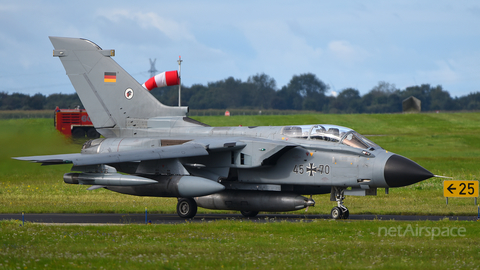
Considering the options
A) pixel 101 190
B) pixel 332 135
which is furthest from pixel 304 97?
pixel 332 135

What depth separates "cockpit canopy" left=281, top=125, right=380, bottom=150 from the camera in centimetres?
1730

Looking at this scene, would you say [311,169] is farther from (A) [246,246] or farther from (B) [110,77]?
(B) [110,77]

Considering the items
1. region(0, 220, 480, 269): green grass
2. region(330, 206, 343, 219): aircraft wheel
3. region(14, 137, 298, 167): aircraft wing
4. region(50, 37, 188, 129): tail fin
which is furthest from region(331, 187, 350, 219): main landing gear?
region(50, 37, 188, 129): tail fin

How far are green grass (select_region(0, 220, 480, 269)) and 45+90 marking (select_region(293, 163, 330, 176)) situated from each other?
2.21 meters

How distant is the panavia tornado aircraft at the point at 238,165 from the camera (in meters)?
17.1

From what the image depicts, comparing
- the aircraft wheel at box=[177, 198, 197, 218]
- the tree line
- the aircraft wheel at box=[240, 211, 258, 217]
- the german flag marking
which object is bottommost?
the aircraft wheel at box=[240, 211, 258, 217]

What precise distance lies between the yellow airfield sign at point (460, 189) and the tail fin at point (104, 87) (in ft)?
34.2

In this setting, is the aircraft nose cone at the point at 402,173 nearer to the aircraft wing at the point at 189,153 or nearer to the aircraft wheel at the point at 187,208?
the aircraft wing at the point at 189,153

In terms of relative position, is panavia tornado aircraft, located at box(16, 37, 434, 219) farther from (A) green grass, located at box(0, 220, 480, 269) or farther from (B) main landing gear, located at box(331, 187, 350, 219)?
(A) green grass, located at box(0, 220, 480, 269)

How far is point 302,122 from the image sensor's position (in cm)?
7062

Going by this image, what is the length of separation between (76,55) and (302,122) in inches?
2007

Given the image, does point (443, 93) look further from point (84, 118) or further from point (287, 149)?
point (287, 149)

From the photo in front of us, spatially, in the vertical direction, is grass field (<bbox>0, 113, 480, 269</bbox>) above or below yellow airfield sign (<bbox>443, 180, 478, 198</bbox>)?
below

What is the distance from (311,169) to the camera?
17750 millimetres
